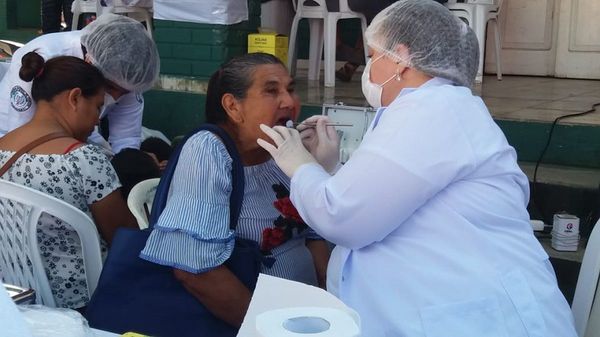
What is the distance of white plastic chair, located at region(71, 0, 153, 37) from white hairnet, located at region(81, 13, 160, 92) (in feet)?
9.72

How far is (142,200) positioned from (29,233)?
47cm

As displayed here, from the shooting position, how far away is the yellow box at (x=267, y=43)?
205 inches

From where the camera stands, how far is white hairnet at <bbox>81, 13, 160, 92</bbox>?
312 centimetres

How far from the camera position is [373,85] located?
2.15 metres

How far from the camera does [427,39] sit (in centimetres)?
203

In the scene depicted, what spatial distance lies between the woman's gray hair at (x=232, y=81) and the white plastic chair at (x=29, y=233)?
0.53 meters

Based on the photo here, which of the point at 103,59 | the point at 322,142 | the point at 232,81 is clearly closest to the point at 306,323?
the point at 322,142

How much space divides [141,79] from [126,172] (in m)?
0.50

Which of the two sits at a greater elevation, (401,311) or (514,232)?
(514,232)

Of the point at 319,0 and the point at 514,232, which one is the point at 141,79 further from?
the point at 319,0

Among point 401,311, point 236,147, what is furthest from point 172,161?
point 401,311

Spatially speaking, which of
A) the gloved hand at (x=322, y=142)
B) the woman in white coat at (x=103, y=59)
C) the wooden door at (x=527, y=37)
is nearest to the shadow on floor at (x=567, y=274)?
the gloved hand at (x=322, y=142)

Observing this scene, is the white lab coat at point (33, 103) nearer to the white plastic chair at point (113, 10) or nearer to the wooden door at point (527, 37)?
the white plastic chair at point (113, 10)

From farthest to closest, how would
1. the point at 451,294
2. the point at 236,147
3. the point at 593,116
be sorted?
1. the point at 593,116
2. the point at 236,147
3. the point at 451,294
